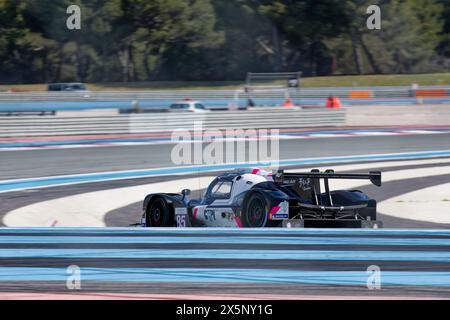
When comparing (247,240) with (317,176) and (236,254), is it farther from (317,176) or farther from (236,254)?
(317,176)

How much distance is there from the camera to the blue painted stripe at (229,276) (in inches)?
Answer: 261

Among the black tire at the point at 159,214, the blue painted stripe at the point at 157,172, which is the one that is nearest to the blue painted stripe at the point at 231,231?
the black tire at the point at 159,214

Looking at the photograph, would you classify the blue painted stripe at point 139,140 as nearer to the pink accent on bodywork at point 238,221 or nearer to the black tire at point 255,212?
the pink accent on bodywork at point 238,221

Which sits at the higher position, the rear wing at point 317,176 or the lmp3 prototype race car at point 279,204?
the rear wing at point 317,176

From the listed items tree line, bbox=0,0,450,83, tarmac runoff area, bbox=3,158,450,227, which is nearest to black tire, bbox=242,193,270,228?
tarmac runoff area, bbox=3,158,450,227

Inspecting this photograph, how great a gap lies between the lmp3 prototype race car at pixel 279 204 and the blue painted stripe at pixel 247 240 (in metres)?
0.38

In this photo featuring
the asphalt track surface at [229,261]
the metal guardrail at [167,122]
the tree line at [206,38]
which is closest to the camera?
the asphalt track surface at [229,261]

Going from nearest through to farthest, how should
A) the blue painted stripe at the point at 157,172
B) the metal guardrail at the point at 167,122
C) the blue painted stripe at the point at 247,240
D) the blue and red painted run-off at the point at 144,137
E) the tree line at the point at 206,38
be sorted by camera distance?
1. the blue painted stripe at the point at 247,240
2. the blue painted stripe at the point at 157,172
3. the blue and red painted run-off at the point at 144,137
4. the metal guardrail at the point at 167,122
5. the tree line at the point at 206,38

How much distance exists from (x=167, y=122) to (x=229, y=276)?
756 inches

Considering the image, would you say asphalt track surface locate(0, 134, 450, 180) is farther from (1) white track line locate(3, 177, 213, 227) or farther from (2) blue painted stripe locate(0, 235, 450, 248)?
(2) blue painted stripe locate(0, 235, 450, 248)

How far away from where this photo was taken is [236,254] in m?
7.66

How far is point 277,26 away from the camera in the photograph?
48594mm
